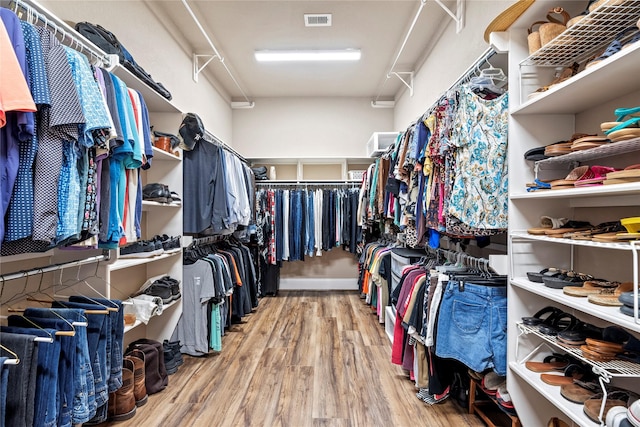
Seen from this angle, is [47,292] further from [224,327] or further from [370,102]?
[370,102]

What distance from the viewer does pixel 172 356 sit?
8.64 feet

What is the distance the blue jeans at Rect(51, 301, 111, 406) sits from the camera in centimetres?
151

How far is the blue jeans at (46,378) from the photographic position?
1201mm

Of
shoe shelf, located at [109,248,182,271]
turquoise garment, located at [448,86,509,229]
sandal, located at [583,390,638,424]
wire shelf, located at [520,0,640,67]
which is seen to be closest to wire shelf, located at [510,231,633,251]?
turquoise garment, located at [448,86,509,229]

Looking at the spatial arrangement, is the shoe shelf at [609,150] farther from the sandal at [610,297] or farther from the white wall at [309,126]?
the white wall at [309,126]

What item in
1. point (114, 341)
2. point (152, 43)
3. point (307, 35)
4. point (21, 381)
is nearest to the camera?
point (21, 381)

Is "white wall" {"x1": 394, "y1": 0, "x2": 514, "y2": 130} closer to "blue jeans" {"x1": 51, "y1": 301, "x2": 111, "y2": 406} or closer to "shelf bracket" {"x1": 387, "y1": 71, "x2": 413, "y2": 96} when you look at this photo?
"shelf bracket" {"x1": 387, "y1": 71, "x2": 413, "y2": 96}

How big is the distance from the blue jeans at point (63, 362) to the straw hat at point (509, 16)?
236 centimetres

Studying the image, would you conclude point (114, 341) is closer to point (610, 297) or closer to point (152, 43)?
point (610, 297)

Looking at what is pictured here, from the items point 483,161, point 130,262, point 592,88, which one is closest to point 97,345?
point 130,262

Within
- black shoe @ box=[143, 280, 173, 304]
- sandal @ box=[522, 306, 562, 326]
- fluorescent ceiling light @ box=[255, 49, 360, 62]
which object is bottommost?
black shoe @ box=[143, 280, 173, 304]

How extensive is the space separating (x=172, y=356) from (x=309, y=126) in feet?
13.1

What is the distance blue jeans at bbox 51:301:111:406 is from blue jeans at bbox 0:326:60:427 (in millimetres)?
244

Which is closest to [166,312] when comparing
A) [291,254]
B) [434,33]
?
[291,254]
